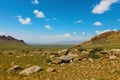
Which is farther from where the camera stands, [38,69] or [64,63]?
[64,63]

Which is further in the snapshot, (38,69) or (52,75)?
(38,69)

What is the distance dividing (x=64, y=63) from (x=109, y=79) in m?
9.92

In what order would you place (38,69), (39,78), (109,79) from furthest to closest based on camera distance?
(38,69) < (39,78) < (109,79)

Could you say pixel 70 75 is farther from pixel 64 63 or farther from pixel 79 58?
pixel 79 58

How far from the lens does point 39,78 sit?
782 inches

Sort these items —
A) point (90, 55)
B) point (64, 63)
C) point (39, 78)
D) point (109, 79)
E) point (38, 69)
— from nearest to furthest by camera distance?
point (109, 79), point (39, 78), point (38, 69), point (64, 63), point (90, 55)

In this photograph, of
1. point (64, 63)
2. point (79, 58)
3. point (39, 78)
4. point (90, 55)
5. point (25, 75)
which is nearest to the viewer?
point (39, 78)

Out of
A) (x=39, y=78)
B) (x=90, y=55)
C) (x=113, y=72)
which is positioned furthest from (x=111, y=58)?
(x=39, y=78)

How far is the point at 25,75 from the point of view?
69.5 ft

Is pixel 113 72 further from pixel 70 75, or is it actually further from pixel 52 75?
pixel 52 75

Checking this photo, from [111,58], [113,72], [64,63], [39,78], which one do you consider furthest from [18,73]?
[111,58]

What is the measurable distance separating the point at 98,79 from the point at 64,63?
9.62 meters

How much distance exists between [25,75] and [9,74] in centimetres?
181

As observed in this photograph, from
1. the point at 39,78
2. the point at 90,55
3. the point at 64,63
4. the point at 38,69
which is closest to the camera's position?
the point at 39,78
